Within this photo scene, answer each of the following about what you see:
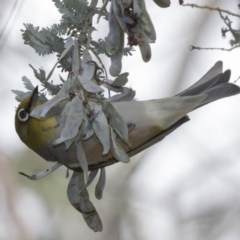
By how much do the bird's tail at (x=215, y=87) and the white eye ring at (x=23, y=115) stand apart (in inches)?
16.1

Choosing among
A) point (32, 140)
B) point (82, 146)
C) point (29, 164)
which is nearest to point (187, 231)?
point (29, 164)

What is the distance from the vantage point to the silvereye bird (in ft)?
4.55

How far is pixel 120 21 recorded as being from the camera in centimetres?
116

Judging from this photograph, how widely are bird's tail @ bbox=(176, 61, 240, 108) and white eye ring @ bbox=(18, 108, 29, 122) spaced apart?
0.41 m

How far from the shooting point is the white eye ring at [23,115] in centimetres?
150

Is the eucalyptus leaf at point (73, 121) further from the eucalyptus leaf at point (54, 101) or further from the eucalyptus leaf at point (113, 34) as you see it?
the eucalyptus leaf at point (113, 34)

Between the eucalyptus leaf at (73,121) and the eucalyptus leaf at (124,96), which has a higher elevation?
the eucalyptus leaf at (124,96)

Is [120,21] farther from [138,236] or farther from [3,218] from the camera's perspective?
[138,236]

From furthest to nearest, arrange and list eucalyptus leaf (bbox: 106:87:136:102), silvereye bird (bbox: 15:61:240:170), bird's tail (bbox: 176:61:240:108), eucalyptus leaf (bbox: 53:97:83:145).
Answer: bird's tail (bbox: 176:61:240:108), silvereye bird (bbox: 15:61:240:170), eucalyptus leaf (bbox: 106:87:136:102), eucalyptus leaf (bbox: 53:97:83:145)

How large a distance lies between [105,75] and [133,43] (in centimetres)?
15

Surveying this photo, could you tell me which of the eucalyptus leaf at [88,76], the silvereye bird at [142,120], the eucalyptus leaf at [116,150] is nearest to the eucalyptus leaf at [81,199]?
the silvereye bird at [142,120]

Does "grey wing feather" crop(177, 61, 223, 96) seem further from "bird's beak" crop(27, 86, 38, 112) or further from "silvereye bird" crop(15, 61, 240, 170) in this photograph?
"bird's beak" crop(27, 86, 38, 112)

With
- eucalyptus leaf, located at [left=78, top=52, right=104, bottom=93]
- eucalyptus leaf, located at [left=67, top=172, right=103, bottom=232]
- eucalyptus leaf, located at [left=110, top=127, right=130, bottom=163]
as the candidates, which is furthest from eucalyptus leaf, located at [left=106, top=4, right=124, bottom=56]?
eucalyptus leaf, located at [left=67, top=172, right=103, bottom=232]

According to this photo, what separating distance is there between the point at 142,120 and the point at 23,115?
0.31 m
